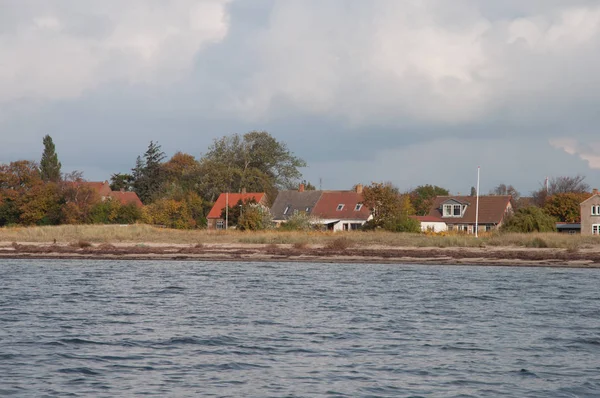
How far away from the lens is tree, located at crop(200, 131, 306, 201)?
9919 centimetres

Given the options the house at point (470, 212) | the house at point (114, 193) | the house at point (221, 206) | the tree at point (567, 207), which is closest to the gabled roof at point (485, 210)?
the house at point (470, 212)

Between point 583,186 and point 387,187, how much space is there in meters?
48.6

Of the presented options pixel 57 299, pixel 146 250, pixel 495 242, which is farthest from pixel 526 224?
pixel 57 299

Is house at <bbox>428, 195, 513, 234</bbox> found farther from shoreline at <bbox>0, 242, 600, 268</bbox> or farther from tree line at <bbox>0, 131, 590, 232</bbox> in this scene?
shoreline at <bbox>0, 242, 600, 268</bbox>

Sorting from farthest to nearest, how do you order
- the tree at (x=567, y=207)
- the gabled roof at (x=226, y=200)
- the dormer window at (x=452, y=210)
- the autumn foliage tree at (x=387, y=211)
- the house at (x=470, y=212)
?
the gabled roof at (x=226, y=200), the dormer window at (x=452, y=210), the house at (x=470, y=212), the tree at (x=567, y=207), the autumn foliage tree at (x=387, y=211)

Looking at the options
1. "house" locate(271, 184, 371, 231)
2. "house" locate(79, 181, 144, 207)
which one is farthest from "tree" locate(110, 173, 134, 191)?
"house" locate(271, 184, 371, 231)

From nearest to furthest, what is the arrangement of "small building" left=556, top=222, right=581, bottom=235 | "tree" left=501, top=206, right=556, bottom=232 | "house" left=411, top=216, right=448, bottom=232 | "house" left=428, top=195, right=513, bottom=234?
"tree" left=501, top=206, right=556, bottom=232
"small building" left=556, top=222, right=581, bottom=235
"house" left=411, top=216, right=448, bottom=232
"house" left=428, top=195, right=513, bottom=234

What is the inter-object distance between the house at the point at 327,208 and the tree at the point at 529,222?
59.9 ft

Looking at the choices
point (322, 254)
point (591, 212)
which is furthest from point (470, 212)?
point (322, 254)

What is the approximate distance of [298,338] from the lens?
734 inches

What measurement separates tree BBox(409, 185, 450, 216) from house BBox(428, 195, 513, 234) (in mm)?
6462

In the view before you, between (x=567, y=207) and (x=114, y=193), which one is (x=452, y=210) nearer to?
(x=567, y=207)

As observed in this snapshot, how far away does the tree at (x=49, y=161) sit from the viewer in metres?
107

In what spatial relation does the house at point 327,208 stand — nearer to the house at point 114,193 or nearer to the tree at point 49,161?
the house at point 114,193
